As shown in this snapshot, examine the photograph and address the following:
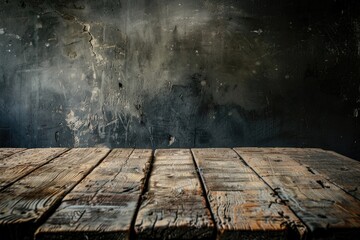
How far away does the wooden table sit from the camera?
61cm

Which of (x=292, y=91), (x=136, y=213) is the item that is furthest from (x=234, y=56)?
(x=136, y=213)

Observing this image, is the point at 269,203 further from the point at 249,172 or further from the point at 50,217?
the point at 50,217

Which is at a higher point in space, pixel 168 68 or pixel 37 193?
pixel 168 68

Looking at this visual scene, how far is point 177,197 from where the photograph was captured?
770mm

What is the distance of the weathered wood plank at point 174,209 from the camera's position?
0.61 m

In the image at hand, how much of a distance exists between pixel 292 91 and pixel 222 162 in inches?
80.6

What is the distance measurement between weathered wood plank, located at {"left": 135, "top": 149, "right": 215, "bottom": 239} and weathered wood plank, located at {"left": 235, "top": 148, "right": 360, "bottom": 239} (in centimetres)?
24

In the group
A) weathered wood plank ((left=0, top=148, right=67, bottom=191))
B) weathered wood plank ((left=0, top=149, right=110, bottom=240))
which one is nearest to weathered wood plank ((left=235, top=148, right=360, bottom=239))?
weathered wood plank ((left=0, top=149, right=110, bottom=240))

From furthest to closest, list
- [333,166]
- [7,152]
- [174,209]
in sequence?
[7,152] → [333,166] → [174,209]

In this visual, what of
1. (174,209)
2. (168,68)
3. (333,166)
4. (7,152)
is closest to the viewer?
(174,209)

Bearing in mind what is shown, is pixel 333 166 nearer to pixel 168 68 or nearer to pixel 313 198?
pixel 313 198

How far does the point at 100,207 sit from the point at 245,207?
370 mm

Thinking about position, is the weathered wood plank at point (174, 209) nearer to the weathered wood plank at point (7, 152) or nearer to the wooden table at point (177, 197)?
the wooden table at point (177, 197)

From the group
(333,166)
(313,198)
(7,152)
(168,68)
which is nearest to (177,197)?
(313,198)
